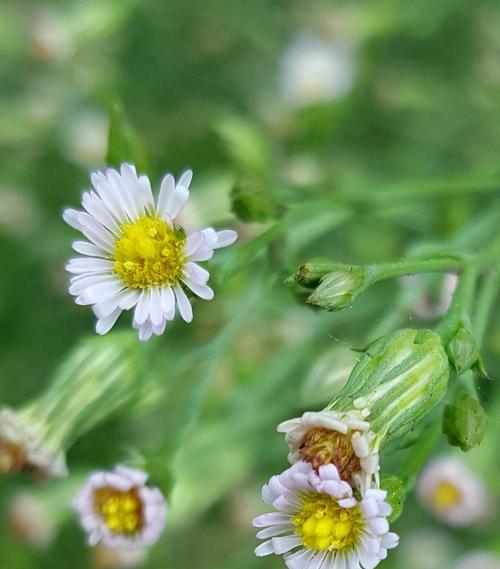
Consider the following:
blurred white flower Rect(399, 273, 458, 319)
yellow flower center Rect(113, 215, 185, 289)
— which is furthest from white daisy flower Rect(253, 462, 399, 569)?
blurred white flower Rect(399, 273, 458, 319)

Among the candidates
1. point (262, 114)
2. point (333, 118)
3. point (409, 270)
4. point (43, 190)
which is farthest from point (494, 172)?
point (43, 190)

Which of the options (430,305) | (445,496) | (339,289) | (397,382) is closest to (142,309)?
(339,289)

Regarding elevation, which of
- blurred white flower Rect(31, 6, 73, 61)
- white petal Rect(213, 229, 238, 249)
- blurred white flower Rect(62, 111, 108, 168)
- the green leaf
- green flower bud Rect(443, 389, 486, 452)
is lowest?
green flower bud Rect(443, 389, 486, 452)

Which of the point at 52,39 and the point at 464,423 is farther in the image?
the point at 52,39

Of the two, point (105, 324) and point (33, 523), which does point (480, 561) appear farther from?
point (105, 324)

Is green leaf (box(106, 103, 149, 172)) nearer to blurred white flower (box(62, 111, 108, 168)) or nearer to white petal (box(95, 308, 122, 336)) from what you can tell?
white petal (box(95, 308, 122, 336))

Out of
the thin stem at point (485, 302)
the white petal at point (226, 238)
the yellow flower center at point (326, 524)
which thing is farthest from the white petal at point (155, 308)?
the thin stem at point (485, 302)
